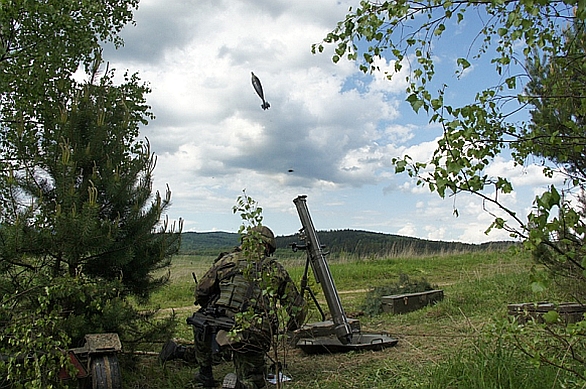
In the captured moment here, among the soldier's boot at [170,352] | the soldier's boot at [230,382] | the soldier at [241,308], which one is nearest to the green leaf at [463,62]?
the soldier at [241,308]

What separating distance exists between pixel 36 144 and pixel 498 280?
356 inches

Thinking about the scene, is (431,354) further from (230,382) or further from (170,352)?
(170,352)

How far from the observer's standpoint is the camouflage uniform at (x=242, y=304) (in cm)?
554

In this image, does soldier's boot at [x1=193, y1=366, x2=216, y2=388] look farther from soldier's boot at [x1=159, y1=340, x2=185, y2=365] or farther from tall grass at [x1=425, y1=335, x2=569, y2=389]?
tall grass at [x1=425, y1=335, x2=569, y2=389]

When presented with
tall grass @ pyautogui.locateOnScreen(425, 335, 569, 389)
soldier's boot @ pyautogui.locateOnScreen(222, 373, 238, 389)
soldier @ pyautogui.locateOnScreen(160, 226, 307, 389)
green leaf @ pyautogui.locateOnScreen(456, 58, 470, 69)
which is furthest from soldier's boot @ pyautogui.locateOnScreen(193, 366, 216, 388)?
green leaf @ pyautogui.locateOnScreen(456, 58, 470, 69)

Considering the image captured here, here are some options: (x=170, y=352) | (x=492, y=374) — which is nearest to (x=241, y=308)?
(x=170, y=352)

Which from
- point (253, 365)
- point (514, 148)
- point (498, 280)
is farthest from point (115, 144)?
point (498, 280)

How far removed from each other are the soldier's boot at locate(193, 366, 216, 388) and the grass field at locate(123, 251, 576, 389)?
0.10 metres

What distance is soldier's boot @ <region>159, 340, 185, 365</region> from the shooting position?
20.9ft

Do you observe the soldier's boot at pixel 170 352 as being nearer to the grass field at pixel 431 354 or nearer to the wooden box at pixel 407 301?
A: the grass field at pixel 431 354

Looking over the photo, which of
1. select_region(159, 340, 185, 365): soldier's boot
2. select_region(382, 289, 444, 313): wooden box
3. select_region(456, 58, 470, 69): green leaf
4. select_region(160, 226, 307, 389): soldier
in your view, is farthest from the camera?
select_region(382, 289, 444, 313): wooden box

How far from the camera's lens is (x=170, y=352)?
250 inches

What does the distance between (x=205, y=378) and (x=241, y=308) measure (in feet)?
3.54

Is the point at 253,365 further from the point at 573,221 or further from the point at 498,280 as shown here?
the point at 498,280
